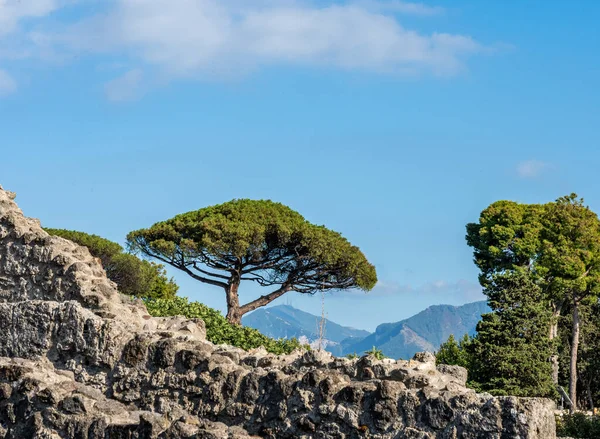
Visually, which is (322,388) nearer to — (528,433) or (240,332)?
(528,433)

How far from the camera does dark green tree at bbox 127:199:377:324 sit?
41188 mm

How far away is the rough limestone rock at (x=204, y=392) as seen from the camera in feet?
24.9

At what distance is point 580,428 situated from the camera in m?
18.4

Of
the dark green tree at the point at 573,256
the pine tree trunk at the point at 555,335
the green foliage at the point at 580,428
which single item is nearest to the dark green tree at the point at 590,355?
the pine tree trunk at the point at 555,335

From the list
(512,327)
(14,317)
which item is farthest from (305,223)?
(14,317)

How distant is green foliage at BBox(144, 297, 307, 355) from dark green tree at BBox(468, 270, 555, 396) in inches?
272

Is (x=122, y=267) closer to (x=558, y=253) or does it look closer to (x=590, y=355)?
(x=558, y=253)

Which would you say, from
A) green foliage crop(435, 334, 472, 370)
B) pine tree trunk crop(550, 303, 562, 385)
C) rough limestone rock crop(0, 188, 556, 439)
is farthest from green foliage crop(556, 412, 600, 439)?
pine tree trunk crop(550, 303, 562, 385)

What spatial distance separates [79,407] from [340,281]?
36229 millimetres

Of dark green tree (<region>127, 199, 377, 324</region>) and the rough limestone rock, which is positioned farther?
dark green tree (<region>127, 199, 377, 324</region>)

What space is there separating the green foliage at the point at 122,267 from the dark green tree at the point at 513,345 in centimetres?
1486

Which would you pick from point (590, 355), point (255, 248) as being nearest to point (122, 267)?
point (255, 248)

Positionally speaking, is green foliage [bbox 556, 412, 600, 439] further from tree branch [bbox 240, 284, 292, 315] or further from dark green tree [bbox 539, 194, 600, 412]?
tree branch [bbox 240, 284, 292, 315]

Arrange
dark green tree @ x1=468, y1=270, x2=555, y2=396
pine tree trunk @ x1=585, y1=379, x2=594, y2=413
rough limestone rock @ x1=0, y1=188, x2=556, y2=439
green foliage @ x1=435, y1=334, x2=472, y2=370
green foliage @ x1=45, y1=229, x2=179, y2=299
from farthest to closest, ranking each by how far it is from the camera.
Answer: pine tree trunk @ x1=585, y1=379, x2=594, y2=413
green foliage @ x1=45, y1=229, x2=179, y2=299
green foliage @ x1=435, y1=334, x2=472, y2=370
dark green tree @ x1=468, y1=270, x2=555, y2=396
rough limestone rock @ x1=0, y1=188, x2=556, y2=439
